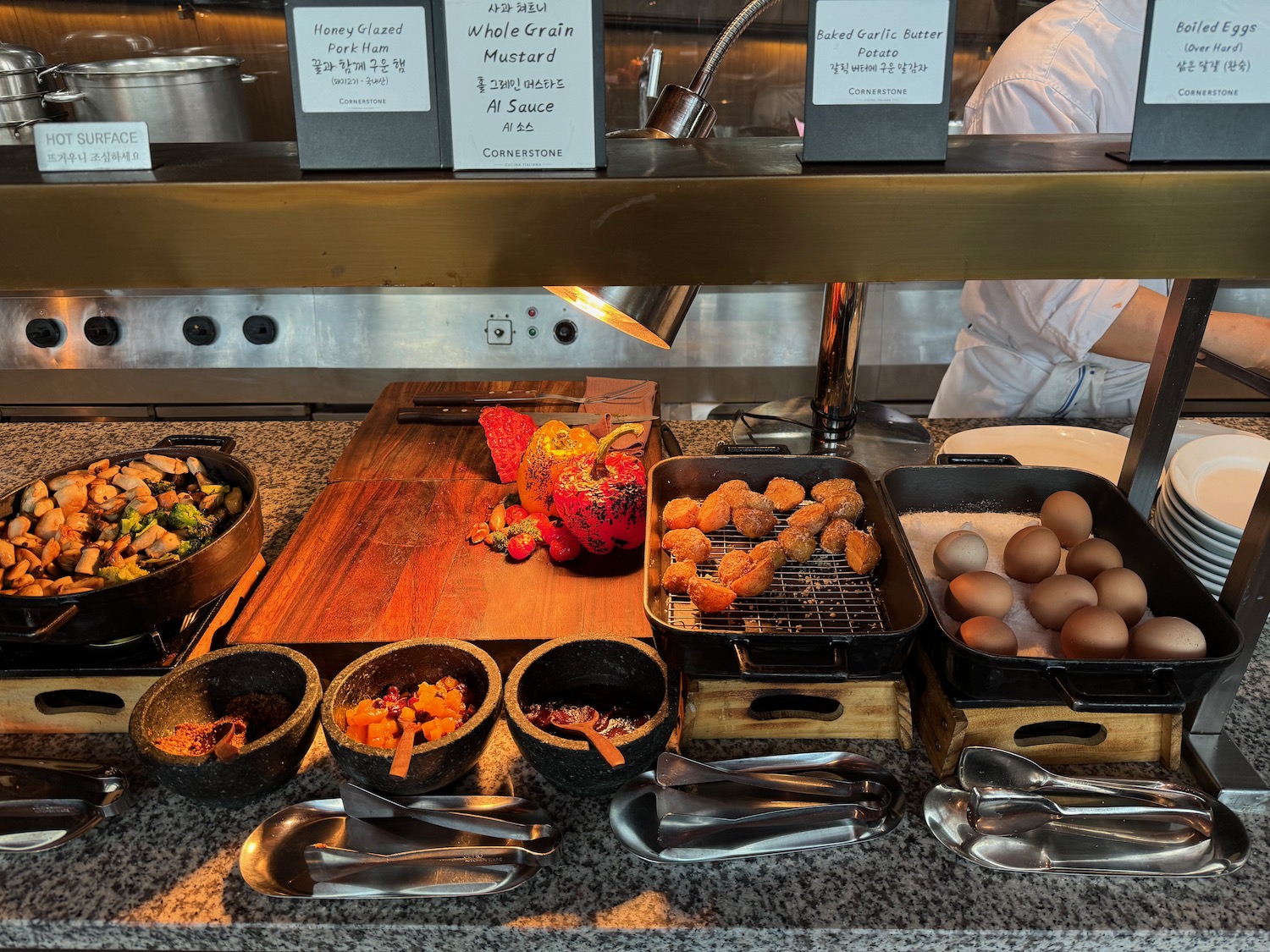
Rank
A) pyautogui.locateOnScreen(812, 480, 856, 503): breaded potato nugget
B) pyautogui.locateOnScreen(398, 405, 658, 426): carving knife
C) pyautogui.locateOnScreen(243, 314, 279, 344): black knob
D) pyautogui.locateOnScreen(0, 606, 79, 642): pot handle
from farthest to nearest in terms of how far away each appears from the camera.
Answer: pyautogui.locateOnScreen(243, 314, 279, 344): black knob → pyautogui.locateOnScreen(398, 405, 658, 426): carving knife → pyautogui.locateOnScreen(812, 480, 856, 503): breaded potato nugget → pyautogui.locateOnScreen(0, 606, 79, 642): pot handle

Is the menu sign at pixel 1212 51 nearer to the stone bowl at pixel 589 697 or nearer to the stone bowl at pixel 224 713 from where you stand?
the stone bowl at pixel 589 697

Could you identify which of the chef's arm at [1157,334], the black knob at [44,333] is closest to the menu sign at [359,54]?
the chef's arm at [1157,334]

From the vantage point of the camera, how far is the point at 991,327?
6.53 ft

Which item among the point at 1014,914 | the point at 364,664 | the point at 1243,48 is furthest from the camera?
the point at 364,664

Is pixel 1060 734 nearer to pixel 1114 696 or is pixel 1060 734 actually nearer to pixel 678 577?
pixel 1114 696

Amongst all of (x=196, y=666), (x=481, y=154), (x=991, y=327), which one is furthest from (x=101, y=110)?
(x=991, y=327)

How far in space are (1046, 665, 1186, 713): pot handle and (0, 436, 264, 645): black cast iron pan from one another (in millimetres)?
890

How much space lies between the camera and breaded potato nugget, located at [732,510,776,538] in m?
1.10

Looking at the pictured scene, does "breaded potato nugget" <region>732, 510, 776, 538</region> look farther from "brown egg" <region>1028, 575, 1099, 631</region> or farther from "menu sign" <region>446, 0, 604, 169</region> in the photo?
"menu sign" <region>446, 0, 604, 169</region>

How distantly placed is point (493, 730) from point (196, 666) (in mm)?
323

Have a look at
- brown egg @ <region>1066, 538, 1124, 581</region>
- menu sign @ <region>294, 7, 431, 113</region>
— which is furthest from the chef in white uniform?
menu sign @ <region>294, 7, 431, 113</region>

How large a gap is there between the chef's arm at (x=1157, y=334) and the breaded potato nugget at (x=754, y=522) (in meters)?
0.94

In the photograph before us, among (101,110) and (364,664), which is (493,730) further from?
(101,110)

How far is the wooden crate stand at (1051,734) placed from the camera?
3.03ft
